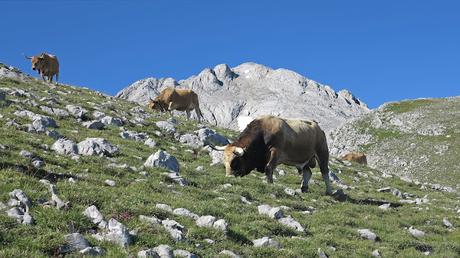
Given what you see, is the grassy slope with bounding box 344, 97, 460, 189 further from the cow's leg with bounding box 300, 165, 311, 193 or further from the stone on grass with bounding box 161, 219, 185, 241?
the stone on grass with bounding box 161, 219, 185, 241

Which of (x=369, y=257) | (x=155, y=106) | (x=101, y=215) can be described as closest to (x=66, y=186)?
(x=101, y=215)

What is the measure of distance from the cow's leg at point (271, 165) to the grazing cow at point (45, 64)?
2743cm

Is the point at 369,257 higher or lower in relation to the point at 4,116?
lower

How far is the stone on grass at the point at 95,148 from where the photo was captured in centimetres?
1673

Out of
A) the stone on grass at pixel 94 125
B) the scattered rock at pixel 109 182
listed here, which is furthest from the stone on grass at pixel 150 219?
the stone on grass at pixel 94 125

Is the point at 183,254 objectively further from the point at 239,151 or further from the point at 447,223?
the point at 447,223

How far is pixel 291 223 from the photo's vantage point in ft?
40.4

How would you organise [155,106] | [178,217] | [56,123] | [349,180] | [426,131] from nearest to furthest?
[178,217]
[56,123]
[349,180]
[155,106]
[426,131]

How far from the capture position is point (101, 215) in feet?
30.8

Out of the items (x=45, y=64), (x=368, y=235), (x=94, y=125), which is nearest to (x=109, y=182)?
(x=368, y=235)

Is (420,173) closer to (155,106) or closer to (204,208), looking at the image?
(155,106)

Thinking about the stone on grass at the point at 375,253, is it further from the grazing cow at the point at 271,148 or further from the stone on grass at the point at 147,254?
the grazing cow at the point at 271,148

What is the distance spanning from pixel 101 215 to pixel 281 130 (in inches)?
438

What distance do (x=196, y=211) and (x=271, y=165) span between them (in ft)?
25.3
